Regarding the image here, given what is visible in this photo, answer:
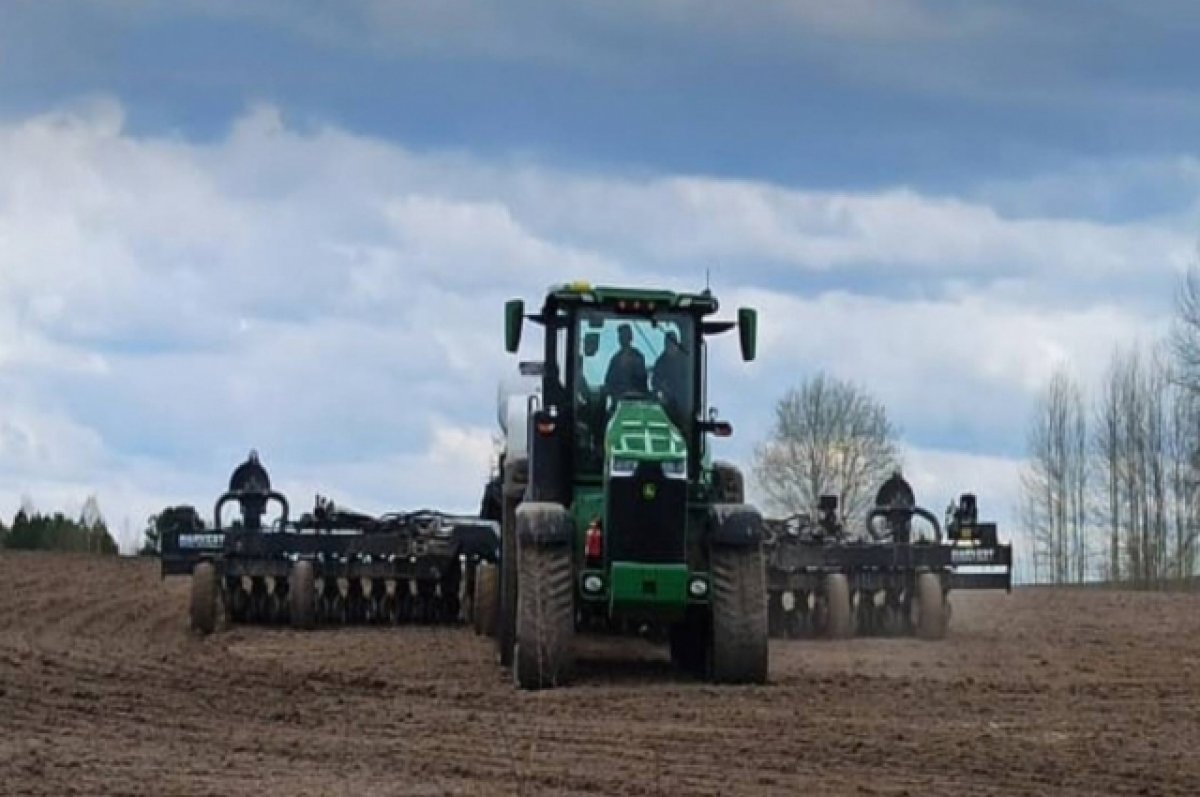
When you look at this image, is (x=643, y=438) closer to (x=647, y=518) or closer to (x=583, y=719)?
(x=647, y=518)

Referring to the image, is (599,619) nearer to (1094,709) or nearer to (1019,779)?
(1094,709)

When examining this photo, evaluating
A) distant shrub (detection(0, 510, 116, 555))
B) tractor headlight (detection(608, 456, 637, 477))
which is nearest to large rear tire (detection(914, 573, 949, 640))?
tractor headlight (detection(608, 456, 637, 477))

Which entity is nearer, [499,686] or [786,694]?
[786,694]

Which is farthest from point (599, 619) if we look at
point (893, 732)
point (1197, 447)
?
point (1197, 447)

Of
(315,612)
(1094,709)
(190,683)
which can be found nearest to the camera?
(1094,709)

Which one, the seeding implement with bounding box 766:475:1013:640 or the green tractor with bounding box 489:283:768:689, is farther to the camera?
the seeding implement with bounding box 766:475:1013:640

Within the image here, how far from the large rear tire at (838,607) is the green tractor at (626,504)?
4.46 m

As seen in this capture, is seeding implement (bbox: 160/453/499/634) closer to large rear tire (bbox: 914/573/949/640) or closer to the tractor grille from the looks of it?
large rear tire (bbox: 914/573/949/640)

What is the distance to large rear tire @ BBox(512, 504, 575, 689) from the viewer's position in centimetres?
1581

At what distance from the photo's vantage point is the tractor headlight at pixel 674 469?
52.6ft

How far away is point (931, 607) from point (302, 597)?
7.09 metres

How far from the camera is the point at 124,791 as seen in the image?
32.7 ft

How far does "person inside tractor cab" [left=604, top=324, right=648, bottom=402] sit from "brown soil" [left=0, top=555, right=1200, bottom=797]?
2437 mm

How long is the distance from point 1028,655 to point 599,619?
17.2 ft
